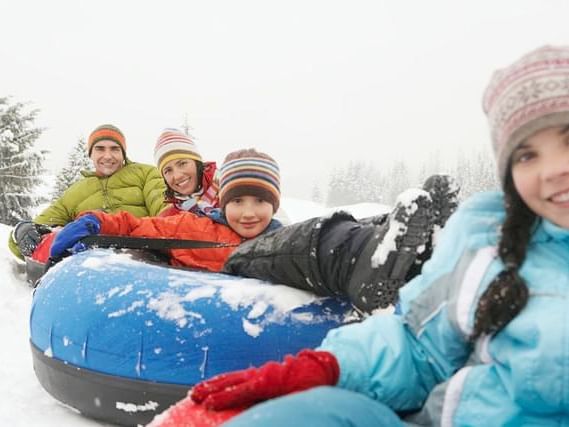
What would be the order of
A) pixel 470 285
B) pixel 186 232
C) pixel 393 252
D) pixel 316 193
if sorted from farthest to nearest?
pixel 316 193, pixel 186 232, pixel 393 252, pixel 470 285

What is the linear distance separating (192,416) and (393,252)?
1.01 m

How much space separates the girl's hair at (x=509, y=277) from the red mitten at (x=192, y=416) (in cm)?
59

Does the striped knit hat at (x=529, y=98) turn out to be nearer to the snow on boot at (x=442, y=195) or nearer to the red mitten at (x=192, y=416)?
the snow on boot at (x=442, y=195)

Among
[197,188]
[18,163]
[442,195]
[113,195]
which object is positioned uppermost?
[442,195]

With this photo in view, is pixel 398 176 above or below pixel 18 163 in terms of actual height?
below

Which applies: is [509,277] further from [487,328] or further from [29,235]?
[29,235]

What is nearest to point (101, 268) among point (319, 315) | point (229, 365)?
point (229, 365)

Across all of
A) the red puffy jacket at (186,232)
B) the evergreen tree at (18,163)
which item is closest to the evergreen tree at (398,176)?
the evergreen tree at (18,163)

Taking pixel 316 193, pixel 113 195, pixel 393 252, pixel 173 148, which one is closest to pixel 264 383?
pixel 393 252

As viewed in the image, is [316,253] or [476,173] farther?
[476,173]

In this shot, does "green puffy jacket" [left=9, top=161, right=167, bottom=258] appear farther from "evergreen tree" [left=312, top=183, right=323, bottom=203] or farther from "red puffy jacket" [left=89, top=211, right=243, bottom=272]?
"evergreen tree" [left=312, top=183, right=323, bottom=203]

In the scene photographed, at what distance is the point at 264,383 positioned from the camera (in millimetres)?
1359

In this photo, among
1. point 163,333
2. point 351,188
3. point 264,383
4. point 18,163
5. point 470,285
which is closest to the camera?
point 264,383

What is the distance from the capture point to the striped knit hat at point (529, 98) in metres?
1.38
